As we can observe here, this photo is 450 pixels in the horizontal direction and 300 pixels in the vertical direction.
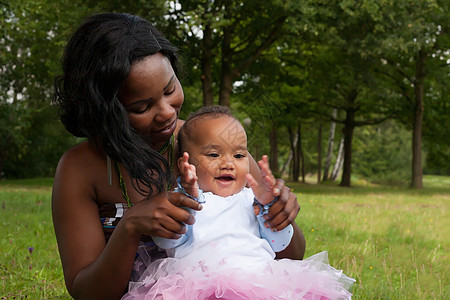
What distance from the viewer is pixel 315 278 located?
6.28ft

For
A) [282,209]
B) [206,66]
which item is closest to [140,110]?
[282,209]

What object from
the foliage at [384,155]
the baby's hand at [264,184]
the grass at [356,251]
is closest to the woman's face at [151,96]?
the baby's hand at [264,184]

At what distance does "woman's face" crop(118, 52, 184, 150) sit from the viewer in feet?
6.51

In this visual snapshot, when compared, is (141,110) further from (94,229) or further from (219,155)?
(94,229)

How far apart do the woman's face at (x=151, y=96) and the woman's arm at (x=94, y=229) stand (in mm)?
330

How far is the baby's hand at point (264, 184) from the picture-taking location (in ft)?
5.70

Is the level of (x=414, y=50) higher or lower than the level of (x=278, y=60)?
lower

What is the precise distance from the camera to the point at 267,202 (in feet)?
6.14

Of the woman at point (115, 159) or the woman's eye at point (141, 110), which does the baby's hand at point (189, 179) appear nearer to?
the woman at point (115, 159)

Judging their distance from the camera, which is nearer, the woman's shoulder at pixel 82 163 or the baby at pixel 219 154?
the woman's shoulder at pixel 82 163

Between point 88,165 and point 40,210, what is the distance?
6.56m

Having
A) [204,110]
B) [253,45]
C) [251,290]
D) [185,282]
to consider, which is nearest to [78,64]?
[204,110]

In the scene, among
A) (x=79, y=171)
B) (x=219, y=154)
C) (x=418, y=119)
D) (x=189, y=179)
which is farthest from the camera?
(x=418, y=119)

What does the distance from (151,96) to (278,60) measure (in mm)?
17919
